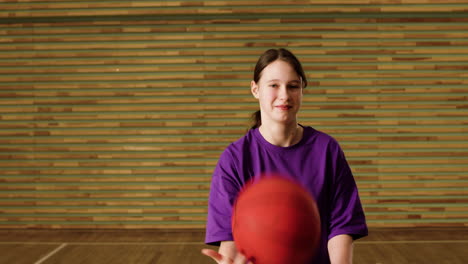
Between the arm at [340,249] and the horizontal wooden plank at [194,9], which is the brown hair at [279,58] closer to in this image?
the arm at [340,249]

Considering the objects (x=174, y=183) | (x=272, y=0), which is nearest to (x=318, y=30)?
(x=272, y=0)

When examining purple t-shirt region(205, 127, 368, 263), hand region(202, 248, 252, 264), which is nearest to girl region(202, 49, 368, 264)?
purple t-shirt region(205, 127, 368, 263)

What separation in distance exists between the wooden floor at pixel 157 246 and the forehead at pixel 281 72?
2929mm

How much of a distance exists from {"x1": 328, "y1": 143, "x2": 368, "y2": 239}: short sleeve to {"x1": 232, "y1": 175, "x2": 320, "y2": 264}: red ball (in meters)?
0.30

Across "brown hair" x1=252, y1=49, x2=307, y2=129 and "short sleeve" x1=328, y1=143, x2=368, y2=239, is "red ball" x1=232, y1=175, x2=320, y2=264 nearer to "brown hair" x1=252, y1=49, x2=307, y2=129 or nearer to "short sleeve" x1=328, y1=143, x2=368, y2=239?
"short sleeve" x1=328, y1=143, x2=368, y2=239

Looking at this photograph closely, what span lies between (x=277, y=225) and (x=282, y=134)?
1.64 ft

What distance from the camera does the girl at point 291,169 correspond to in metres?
1.67

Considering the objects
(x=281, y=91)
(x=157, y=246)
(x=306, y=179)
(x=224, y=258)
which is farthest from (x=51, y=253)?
(x=281, y=91)

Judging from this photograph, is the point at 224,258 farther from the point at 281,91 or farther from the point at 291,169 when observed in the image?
the point at 281,91

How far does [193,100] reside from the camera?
5.49 m

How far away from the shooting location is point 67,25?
550cm

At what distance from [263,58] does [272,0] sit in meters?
3.96

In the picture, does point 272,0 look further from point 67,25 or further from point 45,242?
point 45,242

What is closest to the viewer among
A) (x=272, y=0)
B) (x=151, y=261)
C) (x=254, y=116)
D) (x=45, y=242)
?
(x=254, y=116)
